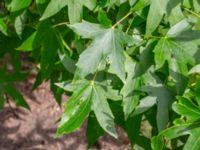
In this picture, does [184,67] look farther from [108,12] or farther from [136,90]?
[108,12]

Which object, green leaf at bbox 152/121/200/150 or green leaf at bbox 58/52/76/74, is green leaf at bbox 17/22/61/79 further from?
green leaf at bbox 152/121/200/150

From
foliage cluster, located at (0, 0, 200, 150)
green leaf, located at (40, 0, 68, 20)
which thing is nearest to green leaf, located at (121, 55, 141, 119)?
foliage cluster, located at (0, 0, 200, 150)

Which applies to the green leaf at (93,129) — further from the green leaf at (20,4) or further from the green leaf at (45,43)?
the green leaf at (20,4)

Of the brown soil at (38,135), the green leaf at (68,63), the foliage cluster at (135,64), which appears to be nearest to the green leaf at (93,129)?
the foliage cluster at (135,64)

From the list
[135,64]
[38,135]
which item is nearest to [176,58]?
[135,64]

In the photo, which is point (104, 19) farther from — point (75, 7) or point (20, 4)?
point (20, 4)

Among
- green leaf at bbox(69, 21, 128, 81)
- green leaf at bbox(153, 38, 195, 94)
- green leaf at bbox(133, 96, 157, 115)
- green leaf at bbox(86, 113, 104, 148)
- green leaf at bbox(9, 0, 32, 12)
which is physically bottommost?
green leaf at bbox(86, 113, 104, 148)

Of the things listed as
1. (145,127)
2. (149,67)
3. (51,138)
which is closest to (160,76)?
(149,67)
